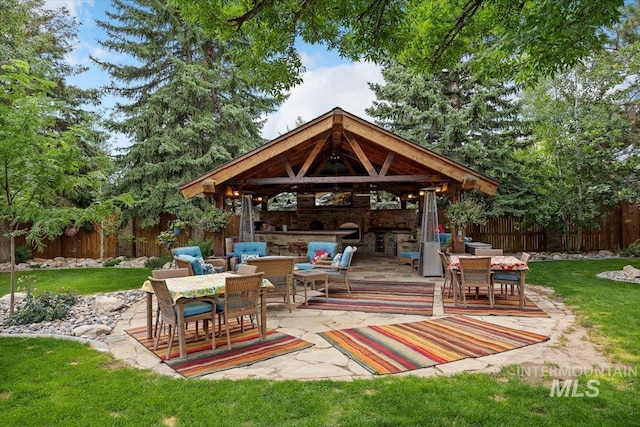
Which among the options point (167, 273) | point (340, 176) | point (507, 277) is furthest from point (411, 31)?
point (340, 176)

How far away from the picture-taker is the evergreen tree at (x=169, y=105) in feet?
40.1

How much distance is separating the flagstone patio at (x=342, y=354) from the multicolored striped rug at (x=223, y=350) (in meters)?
0.10

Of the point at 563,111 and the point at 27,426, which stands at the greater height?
the point at 563,111

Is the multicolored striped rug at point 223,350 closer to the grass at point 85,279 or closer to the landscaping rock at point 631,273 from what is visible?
the grass at point 85,279

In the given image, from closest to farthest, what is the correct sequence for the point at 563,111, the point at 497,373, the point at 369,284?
1. the point at 497,373
2. the point at 369,284
3. the point at 563,111

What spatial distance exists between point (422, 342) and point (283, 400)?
6.43 ft

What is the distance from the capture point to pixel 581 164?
11203mm

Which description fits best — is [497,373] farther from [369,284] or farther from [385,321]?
[369,284]

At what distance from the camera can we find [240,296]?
14.2 feet

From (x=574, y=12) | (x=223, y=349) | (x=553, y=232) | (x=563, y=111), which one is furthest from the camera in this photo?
(x=553, y=232)

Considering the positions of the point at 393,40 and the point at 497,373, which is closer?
the point at 497,373

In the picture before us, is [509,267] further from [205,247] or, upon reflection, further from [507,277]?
[205,247]

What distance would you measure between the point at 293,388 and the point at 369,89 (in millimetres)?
13754

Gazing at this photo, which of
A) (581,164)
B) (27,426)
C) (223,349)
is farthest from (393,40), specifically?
(581,164)
